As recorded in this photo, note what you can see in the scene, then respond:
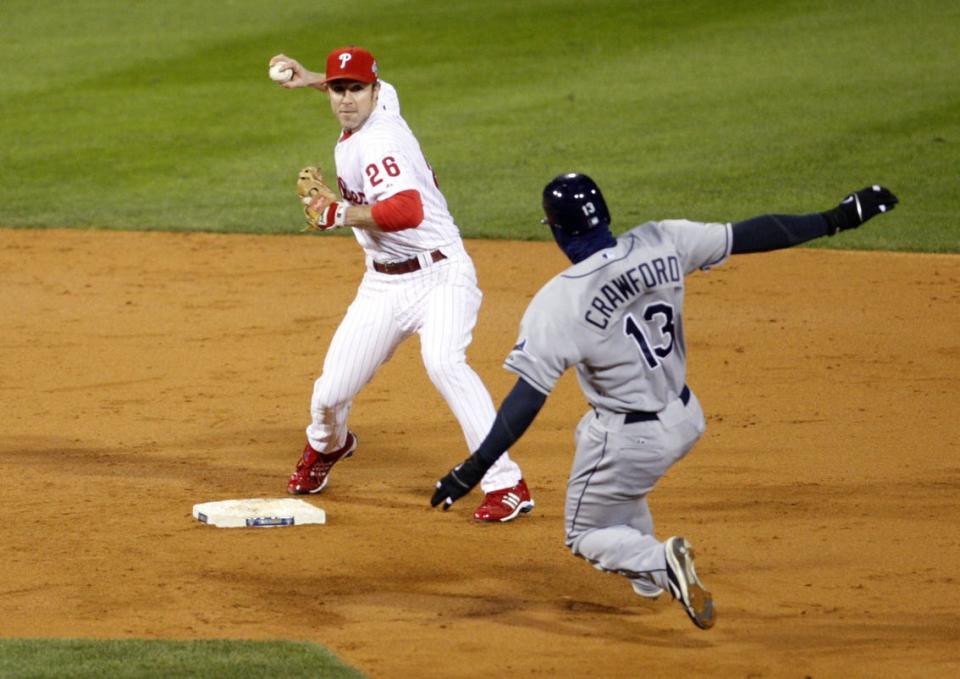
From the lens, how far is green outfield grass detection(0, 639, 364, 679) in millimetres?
5652

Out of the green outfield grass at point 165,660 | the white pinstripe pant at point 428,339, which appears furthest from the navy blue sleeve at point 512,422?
the white pinstripe pant at point 428,339

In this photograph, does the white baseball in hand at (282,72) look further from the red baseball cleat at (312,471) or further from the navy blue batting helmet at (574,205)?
the navy blue batting helmet at (574,205)

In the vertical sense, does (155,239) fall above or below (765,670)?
below

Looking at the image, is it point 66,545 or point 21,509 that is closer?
point 66,545

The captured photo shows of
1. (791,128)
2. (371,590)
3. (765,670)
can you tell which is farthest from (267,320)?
(791,128)

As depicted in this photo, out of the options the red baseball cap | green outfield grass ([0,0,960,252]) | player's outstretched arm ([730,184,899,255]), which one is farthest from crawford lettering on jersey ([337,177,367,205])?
green outfield grass ([0,0,960,252])

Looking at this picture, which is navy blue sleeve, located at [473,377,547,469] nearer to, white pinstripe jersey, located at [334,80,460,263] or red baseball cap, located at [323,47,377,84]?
white pinstripe jersey, located at [334,80,460,263]

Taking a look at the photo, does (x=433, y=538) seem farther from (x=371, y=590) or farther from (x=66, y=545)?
(x=66, y=545)

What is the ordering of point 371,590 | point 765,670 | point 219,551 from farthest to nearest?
point 219,551
point 371,590
point 765,670

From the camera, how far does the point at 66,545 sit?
7262 mm

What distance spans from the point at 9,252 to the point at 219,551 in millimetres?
7388

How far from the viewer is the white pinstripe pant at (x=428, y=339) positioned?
7.55m

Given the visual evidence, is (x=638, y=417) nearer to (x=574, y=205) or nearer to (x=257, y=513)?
(x=574, y=205)

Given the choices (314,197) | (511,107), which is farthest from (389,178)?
(511,107)
